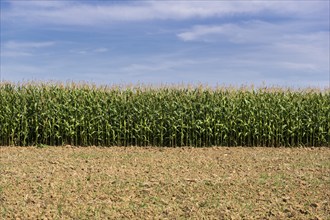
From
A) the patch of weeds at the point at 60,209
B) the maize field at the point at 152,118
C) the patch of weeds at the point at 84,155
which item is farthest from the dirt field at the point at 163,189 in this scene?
the maize field at the point at 152,118

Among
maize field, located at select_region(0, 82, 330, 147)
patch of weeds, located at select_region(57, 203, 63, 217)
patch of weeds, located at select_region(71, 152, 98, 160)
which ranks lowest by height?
→ patch of weeds, located at select_region(57, 203, 63, 217)

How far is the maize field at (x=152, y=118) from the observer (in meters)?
16.7

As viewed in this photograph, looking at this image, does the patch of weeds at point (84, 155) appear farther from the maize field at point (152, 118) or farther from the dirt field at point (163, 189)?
the maize field at point (152, 118)

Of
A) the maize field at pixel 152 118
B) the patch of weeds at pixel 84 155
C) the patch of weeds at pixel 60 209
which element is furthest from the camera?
the maize field at pixel 152 118

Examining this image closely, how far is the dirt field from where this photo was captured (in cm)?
752

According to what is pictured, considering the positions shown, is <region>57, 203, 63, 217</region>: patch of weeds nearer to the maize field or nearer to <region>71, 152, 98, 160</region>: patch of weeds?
<region>71, 152, 98, 160</region>: patch of weeds

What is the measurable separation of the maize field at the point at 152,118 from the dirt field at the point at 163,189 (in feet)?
13.5

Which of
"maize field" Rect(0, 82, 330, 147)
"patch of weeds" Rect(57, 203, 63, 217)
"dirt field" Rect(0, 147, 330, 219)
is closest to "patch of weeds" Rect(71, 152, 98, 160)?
"dirt field" Rect(0, 147, 330, 219)

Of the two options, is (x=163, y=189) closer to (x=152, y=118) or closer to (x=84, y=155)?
(x=84, y=155)

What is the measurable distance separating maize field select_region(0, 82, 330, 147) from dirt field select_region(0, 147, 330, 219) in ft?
13.5

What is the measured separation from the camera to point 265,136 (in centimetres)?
1728

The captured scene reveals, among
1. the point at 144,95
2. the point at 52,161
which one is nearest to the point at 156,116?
the point at 144,95

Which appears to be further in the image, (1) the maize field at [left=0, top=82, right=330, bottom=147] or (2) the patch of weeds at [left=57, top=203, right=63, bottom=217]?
(1) the maize field at [left=0, top=82, right=330, bottom=147]

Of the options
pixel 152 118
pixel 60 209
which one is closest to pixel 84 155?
pixel 152 118
